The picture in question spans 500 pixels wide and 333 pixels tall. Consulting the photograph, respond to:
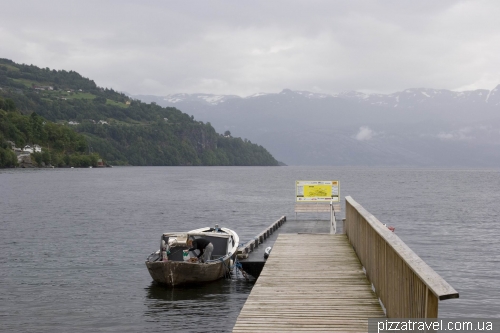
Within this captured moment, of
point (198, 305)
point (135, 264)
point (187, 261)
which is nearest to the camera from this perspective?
point (198, 305)

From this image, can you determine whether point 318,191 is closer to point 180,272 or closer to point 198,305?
point 180,272

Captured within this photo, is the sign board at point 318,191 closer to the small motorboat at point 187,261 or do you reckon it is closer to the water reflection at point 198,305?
the small motorboat at point 187,261

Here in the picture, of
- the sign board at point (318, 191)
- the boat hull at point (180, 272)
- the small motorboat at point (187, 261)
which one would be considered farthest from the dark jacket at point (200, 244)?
the sign board at point (318, 191)

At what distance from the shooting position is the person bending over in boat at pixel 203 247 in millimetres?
22641

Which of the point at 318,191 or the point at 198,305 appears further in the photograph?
the point at 318,191

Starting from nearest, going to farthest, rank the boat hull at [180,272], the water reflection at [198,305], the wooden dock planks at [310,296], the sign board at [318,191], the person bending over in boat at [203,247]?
1. the wooden dock planks at [310,296]
2. the water reflection at [198,305]
3. the boat hull at [180,272]
4. the person bending over in boat at [203,247]
5. the sign board at [318,191]

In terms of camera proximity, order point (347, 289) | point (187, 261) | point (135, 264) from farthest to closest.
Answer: point (135, 264) → point (187, 261) → point (347, 289)

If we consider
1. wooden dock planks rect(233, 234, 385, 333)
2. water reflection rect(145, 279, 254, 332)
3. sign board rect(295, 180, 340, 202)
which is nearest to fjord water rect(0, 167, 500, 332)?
water reflection rect(145, 279, 254, 332)

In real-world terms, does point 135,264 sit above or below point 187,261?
below

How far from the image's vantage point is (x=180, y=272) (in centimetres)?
2184

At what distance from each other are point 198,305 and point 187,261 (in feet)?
8.23

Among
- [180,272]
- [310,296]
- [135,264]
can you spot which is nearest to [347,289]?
[310,296]

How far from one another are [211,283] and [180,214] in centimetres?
3416

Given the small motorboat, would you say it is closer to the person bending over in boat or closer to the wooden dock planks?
the person bending over in boat
